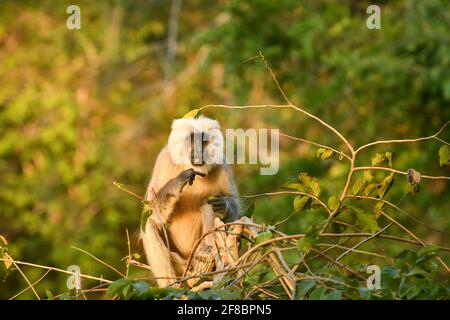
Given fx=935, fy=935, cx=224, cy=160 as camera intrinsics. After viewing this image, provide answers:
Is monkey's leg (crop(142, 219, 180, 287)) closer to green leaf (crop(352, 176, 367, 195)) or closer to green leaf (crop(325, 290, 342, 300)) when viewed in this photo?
green leaf (crop(352, 176, 367, 195))

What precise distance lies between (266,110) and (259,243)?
9.61m

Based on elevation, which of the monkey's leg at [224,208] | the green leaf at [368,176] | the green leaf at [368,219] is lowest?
the monkey's leg at [224,208]

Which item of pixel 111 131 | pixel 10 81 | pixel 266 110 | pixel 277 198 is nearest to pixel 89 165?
pixel 111 131

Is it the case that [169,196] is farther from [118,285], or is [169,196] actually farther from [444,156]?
[118,285]

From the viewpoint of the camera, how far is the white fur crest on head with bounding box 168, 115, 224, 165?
5398mm

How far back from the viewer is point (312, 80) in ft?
36.4

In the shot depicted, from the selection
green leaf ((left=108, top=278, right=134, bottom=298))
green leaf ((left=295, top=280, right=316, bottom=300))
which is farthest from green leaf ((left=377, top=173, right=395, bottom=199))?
green leaf ((left=108, top=278, right=134, bottom=298))

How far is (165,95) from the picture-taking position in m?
13.8

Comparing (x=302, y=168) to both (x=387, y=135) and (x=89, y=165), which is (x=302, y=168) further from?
(x=89, y=165)

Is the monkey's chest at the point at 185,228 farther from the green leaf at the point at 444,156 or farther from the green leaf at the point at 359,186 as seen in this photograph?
the green leaf at the point at 444,156

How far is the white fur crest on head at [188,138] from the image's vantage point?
5398mm

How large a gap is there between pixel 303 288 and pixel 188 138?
257 cm

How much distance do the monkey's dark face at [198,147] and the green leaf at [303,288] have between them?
2469mm

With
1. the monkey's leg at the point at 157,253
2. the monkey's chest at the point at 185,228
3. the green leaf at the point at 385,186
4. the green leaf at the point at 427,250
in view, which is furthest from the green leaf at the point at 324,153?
the monkey's chest at the point at 185,228
